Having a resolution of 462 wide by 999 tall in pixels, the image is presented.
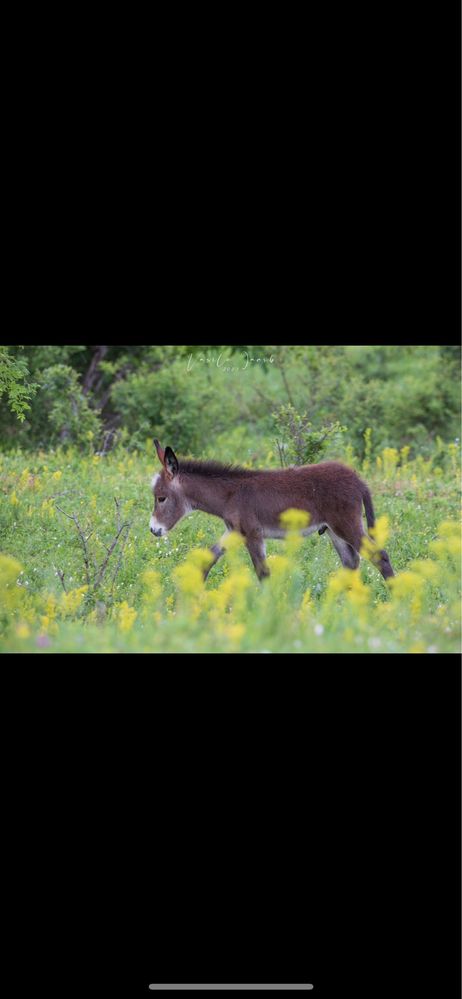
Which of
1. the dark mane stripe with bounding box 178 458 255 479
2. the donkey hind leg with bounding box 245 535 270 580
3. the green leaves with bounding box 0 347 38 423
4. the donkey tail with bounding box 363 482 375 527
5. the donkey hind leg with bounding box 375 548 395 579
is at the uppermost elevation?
the green leaves with bounding box 0 347 38 423

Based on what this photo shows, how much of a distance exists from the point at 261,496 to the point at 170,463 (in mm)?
819

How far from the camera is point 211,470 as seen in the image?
376 inches

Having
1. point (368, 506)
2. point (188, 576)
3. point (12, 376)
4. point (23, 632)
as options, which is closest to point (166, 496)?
point (12, 376)

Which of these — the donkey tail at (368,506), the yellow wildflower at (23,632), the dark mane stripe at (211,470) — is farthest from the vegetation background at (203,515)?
the dark mane stripe at (211,470)

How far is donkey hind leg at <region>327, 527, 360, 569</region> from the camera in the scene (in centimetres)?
978

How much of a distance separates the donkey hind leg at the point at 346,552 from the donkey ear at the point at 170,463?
4.76 feet

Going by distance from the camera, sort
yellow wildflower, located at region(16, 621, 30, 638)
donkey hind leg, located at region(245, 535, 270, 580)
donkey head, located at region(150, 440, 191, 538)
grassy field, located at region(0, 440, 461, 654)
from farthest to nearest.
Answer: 1. donkey head, located at region(150, 440, 191, 538)
2. donkey hind leg, located at region(245, 535, 270, 580)
3. yellow wildflower, located at region(16, 621, 30, 638)
4. grassy field, located at region(0, 440, 461, 654)

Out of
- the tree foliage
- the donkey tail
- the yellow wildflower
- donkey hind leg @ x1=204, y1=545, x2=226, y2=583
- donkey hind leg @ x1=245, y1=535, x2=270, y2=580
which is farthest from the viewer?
the tree foliage

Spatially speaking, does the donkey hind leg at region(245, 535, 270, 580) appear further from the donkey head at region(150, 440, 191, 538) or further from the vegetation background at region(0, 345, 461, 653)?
the donkey head at region(150, 440, 191, 538)

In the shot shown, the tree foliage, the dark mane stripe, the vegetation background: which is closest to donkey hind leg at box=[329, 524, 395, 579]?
the vegetation background

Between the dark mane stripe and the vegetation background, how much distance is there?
2.25 ft

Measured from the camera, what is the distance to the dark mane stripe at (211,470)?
9.54 m

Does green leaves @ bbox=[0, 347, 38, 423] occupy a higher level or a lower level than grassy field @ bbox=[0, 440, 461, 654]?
higher

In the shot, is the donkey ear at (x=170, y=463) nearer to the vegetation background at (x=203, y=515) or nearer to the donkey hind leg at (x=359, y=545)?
the vegetation background at (x=203, y=515)
